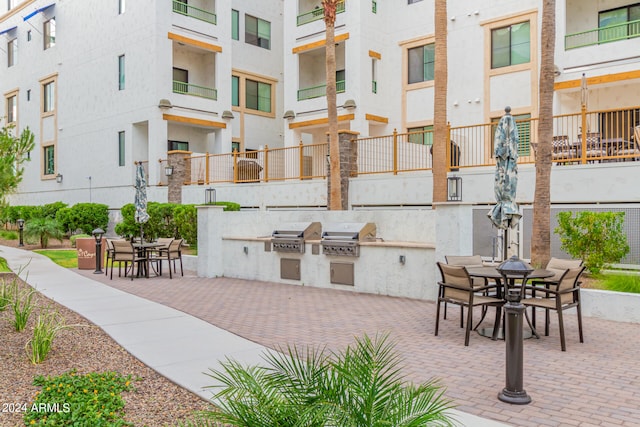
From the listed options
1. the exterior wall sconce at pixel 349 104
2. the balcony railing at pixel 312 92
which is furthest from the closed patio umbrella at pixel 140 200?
the balcony railing at pixel 312 92

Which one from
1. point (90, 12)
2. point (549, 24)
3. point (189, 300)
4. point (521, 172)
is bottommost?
point (189, 300)

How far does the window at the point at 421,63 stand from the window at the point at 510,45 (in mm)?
2710

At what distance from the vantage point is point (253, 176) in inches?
859

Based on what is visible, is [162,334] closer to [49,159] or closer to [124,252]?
[124,252]

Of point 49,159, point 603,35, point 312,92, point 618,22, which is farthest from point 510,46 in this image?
point 49,159

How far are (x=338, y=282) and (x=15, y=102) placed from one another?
110ft

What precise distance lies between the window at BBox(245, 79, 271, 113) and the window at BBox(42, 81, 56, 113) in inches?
473

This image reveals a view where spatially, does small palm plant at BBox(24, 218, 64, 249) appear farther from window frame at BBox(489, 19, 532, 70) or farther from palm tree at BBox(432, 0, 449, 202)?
window frame at BBox(489, 19, 532, 70)

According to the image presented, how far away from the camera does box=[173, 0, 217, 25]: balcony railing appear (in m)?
26.2

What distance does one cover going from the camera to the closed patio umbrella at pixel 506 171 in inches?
363

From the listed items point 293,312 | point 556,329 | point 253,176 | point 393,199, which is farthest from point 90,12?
point 556,329

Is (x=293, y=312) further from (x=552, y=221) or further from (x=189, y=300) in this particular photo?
(x=552, y=221)

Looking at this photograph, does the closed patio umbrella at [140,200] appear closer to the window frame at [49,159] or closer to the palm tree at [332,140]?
the palm tree at [332,140]

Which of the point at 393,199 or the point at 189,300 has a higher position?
the point at 393,199
